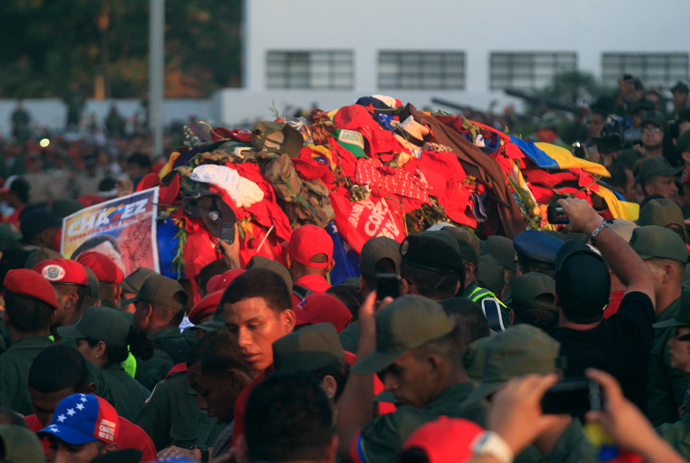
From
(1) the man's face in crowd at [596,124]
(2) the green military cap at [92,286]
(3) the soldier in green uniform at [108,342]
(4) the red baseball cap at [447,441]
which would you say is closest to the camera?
(4) the red baseball cap at [447,441]

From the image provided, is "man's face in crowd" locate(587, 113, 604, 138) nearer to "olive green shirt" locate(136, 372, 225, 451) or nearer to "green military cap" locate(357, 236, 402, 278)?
"green military cap" locate(357, 236, 402, 278)

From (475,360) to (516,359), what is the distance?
41cm

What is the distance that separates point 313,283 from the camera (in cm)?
568

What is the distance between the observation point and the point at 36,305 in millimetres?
4922

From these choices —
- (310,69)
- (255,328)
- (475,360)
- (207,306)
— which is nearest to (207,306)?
(207,306)

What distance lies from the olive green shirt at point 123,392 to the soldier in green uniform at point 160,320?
44cm

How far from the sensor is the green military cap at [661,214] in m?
5.58

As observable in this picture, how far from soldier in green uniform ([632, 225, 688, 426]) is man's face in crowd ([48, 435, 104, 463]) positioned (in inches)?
91.4

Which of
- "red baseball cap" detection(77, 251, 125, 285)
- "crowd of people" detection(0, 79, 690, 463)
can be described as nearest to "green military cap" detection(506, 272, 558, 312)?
"crowd of people" detection(0, 79, 690, 463)

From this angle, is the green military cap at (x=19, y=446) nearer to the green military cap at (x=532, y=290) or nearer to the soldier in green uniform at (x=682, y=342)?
the soldier in green uniform at (x=682, y=342)

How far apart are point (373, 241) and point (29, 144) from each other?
18.3 m

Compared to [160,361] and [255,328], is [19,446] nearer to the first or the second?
[255,328]

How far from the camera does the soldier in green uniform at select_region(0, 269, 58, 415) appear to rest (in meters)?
4.70

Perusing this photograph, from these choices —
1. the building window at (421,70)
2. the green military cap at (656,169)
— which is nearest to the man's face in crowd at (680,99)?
the green military cap at (656,169)
